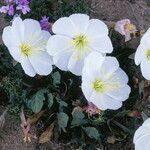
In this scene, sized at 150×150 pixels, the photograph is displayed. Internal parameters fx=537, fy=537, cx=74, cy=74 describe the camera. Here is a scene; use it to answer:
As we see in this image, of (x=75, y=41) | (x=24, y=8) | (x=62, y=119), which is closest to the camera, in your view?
(x=75, y=41)

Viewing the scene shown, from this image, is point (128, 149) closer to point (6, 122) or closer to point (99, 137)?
point (99, 137)

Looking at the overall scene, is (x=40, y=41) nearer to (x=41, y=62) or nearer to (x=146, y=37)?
(x=41, y=62)

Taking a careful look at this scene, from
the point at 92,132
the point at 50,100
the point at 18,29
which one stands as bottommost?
the point at 92,132

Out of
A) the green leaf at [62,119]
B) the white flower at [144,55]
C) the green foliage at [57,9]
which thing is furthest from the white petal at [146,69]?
the green foliage at [57,9]

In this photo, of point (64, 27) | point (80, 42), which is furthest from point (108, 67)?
point (64, 27)

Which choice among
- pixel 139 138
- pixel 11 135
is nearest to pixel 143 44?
pixel 139 138

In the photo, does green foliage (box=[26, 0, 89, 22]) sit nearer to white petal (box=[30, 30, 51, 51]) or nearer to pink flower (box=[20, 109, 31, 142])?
white petal (box=[30, 30, 51, 51])

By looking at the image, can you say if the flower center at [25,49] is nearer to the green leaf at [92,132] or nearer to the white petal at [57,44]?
the white petal at [57,44]

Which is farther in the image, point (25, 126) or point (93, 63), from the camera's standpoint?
point (25, 126)
